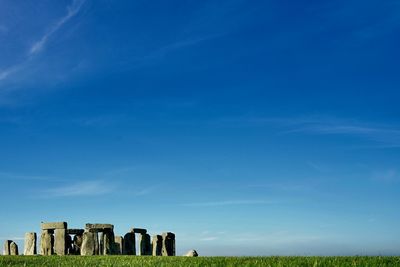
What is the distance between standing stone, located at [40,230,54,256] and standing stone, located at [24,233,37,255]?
2.98ft

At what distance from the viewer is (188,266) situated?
13.5 meters

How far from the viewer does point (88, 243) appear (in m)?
36.1

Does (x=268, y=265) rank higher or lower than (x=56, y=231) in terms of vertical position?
lower

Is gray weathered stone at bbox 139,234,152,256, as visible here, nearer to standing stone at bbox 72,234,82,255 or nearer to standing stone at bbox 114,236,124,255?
standing stone at bbox 114,236,124,255

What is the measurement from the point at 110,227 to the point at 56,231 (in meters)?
3.56

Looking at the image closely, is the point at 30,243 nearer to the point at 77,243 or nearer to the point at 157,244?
the point at 77,243

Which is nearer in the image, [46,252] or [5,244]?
[46,252]

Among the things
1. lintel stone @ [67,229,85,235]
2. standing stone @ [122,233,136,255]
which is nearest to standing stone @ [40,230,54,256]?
lintel stone @ [67,229,85,235]

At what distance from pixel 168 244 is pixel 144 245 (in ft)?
5.66

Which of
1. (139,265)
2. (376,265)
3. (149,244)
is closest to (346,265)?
(376,265)

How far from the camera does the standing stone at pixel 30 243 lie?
124 ft

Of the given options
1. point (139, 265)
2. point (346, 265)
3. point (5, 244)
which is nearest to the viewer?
point (346, 265)

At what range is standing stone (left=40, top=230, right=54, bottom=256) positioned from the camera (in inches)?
1457

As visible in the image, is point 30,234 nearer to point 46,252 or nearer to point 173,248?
point 46,252
